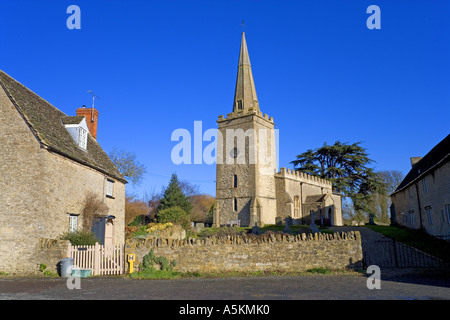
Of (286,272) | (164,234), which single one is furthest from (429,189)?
(164,234)

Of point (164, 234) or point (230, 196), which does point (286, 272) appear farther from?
point (230, 196)

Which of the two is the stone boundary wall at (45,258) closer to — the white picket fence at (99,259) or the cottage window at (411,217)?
the white picket fence at (99,259)

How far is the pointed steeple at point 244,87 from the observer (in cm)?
4416

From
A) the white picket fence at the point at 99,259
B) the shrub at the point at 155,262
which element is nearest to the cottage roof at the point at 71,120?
the white picket fence at the point at 99,259

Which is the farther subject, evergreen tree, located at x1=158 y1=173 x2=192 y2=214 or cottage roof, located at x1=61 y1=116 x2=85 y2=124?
evergreen tree, located at x1=158 y1=173 x2=192 y2=214

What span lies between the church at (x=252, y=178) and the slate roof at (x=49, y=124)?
2021cm

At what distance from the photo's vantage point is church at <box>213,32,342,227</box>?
1607 inches

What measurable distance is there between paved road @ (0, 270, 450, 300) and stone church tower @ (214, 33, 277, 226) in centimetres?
2693

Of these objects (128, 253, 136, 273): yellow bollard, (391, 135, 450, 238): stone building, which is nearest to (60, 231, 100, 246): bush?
(128, 253, 136, 273): yellow bollard

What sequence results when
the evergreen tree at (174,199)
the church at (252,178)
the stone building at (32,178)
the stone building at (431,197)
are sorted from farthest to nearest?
the evergreen tree at (174,199), the church at (252,178), the stone building at (431,197), the stone building at (32,178)

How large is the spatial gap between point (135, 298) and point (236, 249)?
5633mm

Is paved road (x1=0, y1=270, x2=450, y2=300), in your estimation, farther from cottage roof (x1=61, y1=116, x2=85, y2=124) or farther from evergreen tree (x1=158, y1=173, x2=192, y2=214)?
evergreen tree (x1=158, y1=173, x2=192, y2=214)
